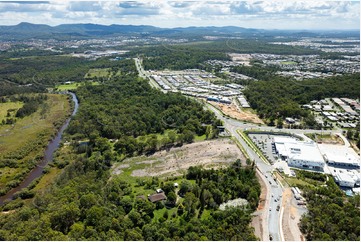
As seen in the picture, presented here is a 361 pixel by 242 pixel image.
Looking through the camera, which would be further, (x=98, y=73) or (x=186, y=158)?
(x=98, y=73)

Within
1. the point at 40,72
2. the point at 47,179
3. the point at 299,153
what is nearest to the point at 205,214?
the point at 299,153

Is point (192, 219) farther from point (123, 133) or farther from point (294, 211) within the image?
point (123, 133)

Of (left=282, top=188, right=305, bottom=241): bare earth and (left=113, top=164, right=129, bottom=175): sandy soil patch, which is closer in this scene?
(left=282, top=188, right=305, bottom=241): bare earth

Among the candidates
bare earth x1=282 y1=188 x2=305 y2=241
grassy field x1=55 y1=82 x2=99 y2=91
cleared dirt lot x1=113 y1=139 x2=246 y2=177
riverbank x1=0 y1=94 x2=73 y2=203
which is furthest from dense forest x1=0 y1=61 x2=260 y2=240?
grassy field x1=55 y1=82 x2=99 y2=91

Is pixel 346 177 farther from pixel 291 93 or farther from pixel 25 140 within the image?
pixel 25 140

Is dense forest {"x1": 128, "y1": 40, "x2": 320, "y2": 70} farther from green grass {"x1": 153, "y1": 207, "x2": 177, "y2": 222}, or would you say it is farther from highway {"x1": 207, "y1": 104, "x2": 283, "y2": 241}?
green grass {"x1": 153, "y1": 207, "x2": 177, "y2": 222}

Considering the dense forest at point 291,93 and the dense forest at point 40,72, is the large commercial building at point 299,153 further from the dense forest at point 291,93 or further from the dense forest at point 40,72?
the dense forest at point 40,72

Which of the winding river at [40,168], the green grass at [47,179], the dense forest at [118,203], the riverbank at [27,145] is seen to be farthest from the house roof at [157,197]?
the riverbank at [27,145]
